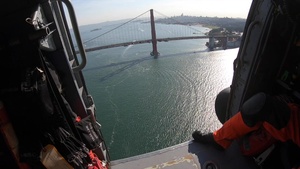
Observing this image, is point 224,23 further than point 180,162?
Yes

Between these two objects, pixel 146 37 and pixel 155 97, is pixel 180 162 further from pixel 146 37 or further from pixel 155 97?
pixel 146 37

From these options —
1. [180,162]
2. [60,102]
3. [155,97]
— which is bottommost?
[155,97]

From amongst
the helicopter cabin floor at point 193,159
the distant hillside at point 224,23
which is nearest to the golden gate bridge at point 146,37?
the distant hillside at point 224,23

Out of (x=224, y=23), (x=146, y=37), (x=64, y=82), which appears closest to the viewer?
(x=64, y=82)

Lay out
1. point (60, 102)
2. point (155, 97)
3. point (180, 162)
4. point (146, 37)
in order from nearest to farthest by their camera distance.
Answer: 1. point (60, 102)
2. point (180, 162)
3. point (155, 97)
4. point (146, 37)

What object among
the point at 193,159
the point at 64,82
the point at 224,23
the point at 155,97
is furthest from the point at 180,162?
the point at 224,23
